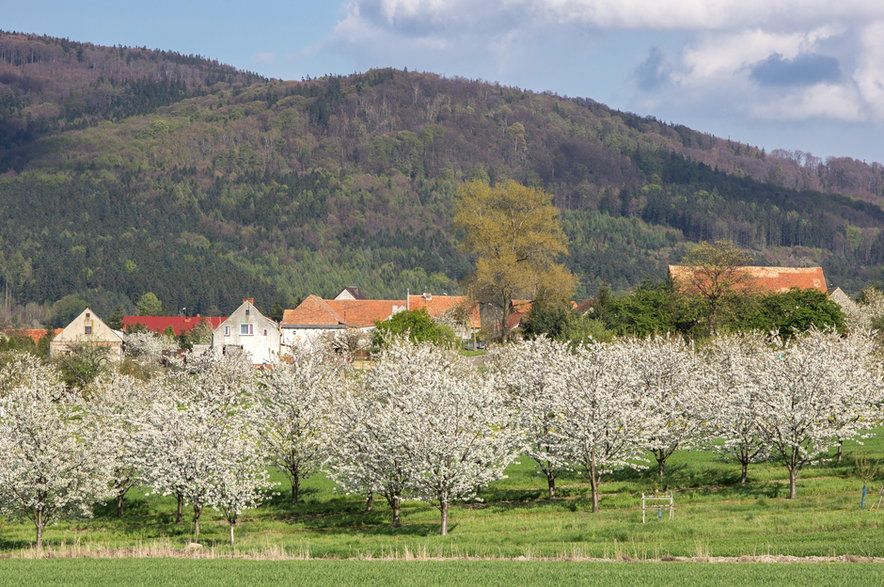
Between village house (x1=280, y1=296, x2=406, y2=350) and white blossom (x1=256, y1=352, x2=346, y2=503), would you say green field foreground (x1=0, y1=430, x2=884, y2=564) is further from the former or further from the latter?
village house (x1=280, y1=296, x2=406, y2=350)

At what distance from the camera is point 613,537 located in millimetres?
36312

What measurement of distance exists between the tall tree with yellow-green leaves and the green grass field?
3562 cm

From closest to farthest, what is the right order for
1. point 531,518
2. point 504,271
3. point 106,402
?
point 531,518, point 106,402, point 504,271

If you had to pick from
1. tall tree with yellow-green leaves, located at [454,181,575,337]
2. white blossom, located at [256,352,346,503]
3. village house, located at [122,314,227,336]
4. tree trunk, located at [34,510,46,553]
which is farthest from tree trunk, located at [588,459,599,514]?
village house, located at [122,314,227,336]

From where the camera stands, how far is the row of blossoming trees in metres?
41.6

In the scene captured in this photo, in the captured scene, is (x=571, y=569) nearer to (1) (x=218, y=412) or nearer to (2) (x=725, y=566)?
(2) (x=725, y=566)

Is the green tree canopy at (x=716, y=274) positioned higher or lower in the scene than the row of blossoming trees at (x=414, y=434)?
higher

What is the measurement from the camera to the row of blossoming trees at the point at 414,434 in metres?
41.6

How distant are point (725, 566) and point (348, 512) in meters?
19.7

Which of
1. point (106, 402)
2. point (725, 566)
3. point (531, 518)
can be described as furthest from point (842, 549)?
point (106, 402)

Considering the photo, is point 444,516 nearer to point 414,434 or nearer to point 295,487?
point 414,434

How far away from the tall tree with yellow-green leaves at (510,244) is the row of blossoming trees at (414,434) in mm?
35036

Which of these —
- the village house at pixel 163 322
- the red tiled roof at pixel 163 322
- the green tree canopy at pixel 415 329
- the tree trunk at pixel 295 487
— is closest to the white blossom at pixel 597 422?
the tree trunk at pixel 295 487

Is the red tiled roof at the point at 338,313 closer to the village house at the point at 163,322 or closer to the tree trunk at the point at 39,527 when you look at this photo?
the village house at the point at 163,322
